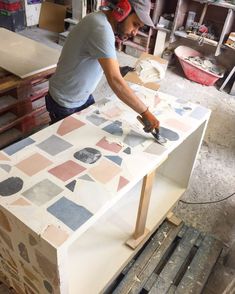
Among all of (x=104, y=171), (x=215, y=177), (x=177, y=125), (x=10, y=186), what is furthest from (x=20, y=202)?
(x=215, y=177)

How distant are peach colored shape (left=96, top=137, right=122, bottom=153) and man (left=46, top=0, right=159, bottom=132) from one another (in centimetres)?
18

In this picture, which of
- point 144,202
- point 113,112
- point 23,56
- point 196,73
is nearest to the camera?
point 144,202

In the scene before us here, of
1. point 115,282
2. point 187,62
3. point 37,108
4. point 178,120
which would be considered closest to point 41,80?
point 37,108

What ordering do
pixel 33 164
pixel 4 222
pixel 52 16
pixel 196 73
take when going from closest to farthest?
pixel 4 222, pixel 33 164, pixel 196 73, pixel 52 16

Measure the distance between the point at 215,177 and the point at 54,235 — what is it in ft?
5.77

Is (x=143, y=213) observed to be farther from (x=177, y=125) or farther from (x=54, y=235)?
(x=54, y=235)

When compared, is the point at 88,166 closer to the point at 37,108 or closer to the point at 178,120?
the point at 178,120

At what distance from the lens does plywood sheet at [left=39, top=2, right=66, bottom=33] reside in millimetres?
4598

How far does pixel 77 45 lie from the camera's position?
144 centimetres

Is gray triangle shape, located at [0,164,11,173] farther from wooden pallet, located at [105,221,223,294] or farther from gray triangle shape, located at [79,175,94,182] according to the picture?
wooden pallet, located at [105,221,223,294]

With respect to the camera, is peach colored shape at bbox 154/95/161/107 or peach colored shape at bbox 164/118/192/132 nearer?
peach colored shape at bbox 164/118/192/132

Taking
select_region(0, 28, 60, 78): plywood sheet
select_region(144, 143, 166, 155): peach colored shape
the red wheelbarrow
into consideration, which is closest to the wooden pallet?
select_region(144, 143, 166, 155): peach colored shape

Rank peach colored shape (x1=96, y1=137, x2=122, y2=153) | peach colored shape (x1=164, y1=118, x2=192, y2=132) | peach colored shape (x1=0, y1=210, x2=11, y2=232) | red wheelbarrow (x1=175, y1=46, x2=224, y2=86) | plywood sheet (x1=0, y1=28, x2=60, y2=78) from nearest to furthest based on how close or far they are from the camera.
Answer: peach colored shape (x1=0, y1=210, x2=11, y2=232) → peach colored shape (x1=96, y1=137, x2=122, y2=153) → peach colored shape (x1=164, y1=118, x2=192, y2=132) → plywood sheet (x1=0, y1=28, x2=60, y2=78) → red wheelbarrow (x1=175, y1=46, x2=224, y2=86)

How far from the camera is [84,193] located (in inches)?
40.6
